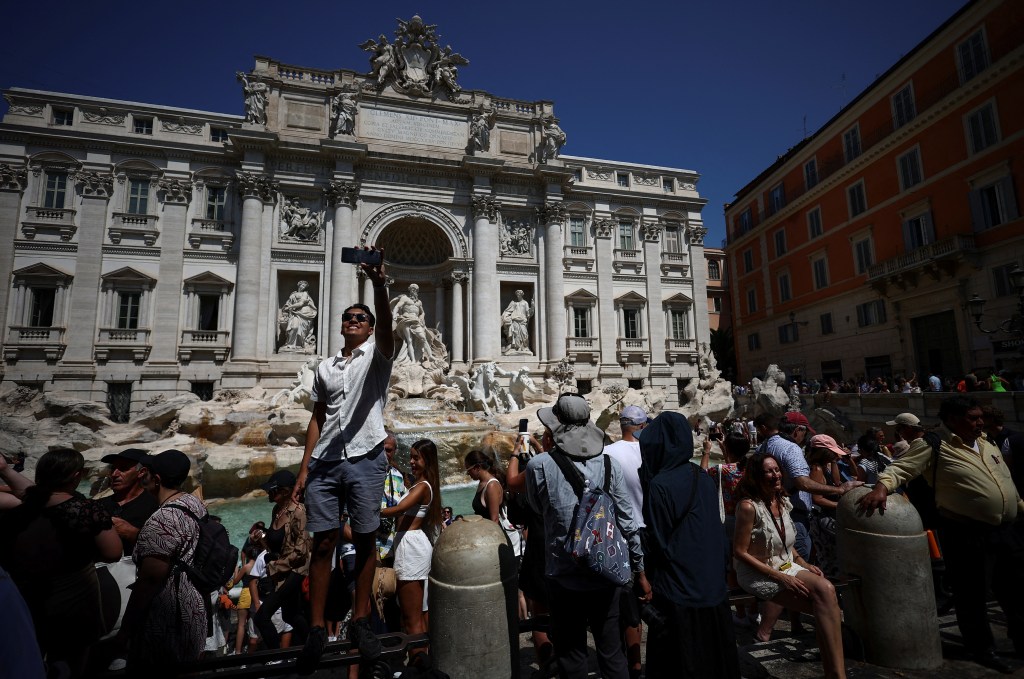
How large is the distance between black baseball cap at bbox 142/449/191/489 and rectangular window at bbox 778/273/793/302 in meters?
31.3

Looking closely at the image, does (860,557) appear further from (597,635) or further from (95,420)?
(95,420)

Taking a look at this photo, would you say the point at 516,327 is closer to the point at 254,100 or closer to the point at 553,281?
the point at 553,281

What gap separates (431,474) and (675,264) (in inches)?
959

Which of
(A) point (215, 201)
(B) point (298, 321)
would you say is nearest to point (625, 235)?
(B) point (298, 321)

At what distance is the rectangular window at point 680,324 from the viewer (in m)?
25.2

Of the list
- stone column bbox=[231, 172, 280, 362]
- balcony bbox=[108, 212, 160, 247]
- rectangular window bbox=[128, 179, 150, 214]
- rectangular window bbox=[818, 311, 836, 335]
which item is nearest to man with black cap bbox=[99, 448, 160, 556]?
stone column bbox=[231, 172, 280, 362]

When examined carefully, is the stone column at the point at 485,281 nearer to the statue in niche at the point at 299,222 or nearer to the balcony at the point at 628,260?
the balcony at the point at 628,260

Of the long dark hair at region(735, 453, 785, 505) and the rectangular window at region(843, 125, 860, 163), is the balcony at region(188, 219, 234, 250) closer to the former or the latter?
the long dark hair at region(735, 453, 785, 505)

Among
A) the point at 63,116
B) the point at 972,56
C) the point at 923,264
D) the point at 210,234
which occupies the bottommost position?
the point at 923,264

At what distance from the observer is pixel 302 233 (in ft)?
66.6

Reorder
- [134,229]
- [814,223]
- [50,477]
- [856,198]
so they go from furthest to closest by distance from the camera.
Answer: [814,223] → [856,198] → [134,229] → [50,477]

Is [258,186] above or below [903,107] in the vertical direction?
below

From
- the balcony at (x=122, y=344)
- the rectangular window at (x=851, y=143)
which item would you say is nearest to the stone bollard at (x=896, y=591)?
the balcony at (x=122, y=344)

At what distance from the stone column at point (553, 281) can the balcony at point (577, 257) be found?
65cm
